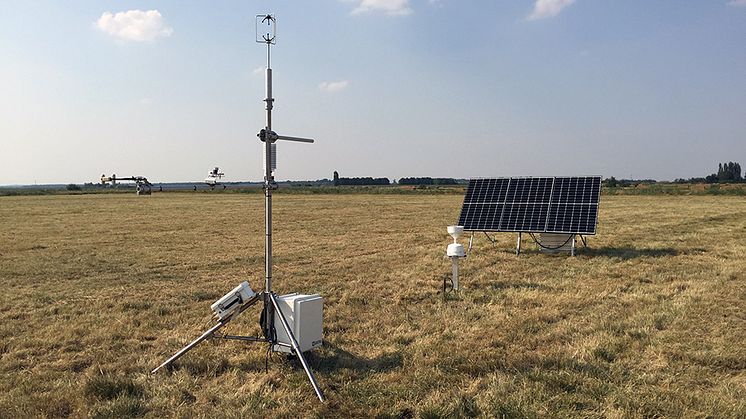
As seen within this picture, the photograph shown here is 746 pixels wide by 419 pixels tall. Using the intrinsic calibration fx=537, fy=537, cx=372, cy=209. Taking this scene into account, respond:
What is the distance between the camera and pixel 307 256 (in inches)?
611

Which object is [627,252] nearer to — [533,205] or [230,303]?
[533,205]

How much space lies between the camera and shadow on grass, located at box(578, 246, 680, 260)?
14617mm

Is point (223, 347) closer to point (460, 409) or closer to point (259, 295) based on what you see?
point (259, 295)

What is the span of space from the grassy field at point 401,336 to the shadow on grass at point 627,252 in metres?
0.07

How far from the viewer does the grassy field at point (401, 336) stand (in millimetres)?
5184

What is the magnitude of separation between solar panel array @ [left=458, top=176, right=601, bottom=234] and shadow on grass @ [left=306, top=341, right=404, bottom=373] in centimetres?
944

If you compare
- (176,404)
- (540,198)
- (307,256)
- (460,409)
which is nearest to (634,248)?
(540,198)

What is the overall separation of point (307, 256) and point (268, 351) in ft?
30.3

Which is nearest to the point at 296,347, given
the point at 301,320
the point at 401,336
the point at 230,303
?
the point at 301,320

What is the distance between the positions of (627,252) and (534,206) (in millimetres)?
2894

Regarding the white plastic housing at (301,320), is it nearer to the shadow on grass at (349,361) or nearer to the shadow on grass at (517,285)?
the shadow on grass at (349,361)

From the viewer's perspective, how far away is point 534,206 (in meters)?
15.8

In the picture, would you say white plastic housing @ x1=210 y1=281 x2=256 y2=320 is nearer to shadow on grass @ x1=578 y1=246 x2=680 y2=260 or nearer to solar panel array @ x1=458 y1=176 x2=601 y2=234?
solar panel array @ x1=458 y1=176 x2=601 y2=234

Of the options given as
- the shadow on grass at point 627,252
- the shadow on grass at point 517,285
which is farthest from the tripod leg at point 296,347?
the shadow on grass at point 627,252
